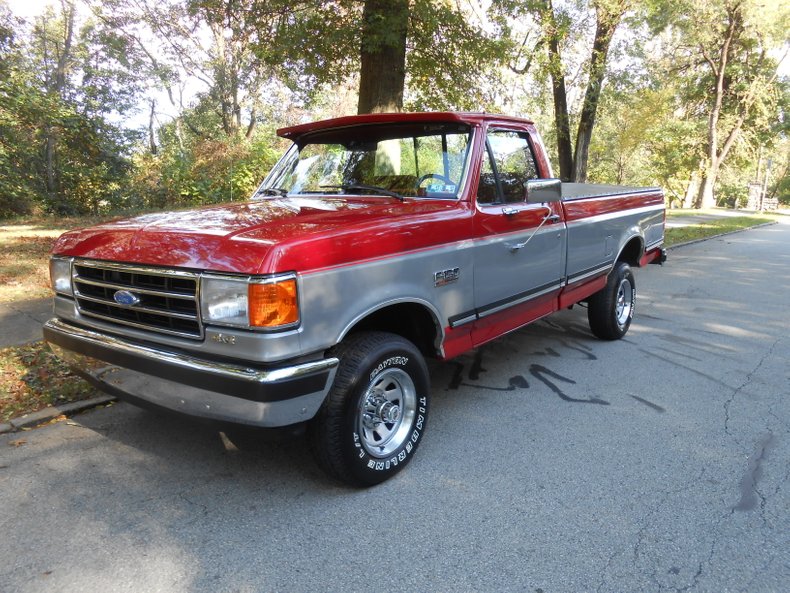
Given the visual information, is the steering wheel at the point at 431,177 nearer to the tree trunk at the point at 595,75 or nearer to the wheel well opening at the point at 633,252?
the wheel well opening at the point at 633,252

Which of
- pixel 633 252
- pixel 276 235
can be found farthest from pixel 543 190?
pixel 633 252

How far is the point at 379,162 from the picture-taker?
13.3ft

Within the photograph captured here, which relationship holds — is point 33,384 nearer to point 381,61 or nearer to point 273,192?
point 273,192

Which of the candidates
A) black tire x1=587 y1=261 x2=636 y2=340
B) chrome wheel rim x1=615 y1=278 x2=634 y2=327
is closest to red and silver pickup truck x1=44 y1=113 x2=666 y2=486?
black tire x1=587 y1=261 x2=636 y2=340

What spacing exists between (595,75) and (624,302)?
31.0ft

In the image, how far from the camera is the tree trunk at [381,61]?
26.0 feet

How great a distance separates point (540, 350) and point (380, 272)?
3.19m

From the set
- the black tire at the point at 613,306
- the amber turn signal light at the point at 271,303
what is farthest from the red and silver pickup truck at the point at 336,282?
the black tire at the point at 613,306

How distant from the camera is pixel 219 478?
3.17 m

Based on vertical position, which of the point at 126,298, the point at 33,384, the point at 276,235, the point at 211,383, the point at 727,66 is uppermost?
the point at 727,66

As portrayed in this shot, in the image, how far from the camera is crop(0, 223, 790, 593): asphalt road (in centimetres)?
244

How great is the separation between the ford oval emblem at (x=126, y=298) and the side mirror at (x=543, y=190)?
2.53 m

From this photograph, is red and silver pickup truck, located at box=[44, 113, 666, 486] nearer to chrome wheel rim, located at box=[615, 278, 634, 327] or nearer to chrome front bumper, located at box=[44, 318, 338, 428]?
chrome front bumper, located at box=[44, 318, 338, 428]

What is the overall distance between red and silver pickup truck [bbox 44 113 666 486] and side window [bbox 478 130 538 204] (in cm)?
2
